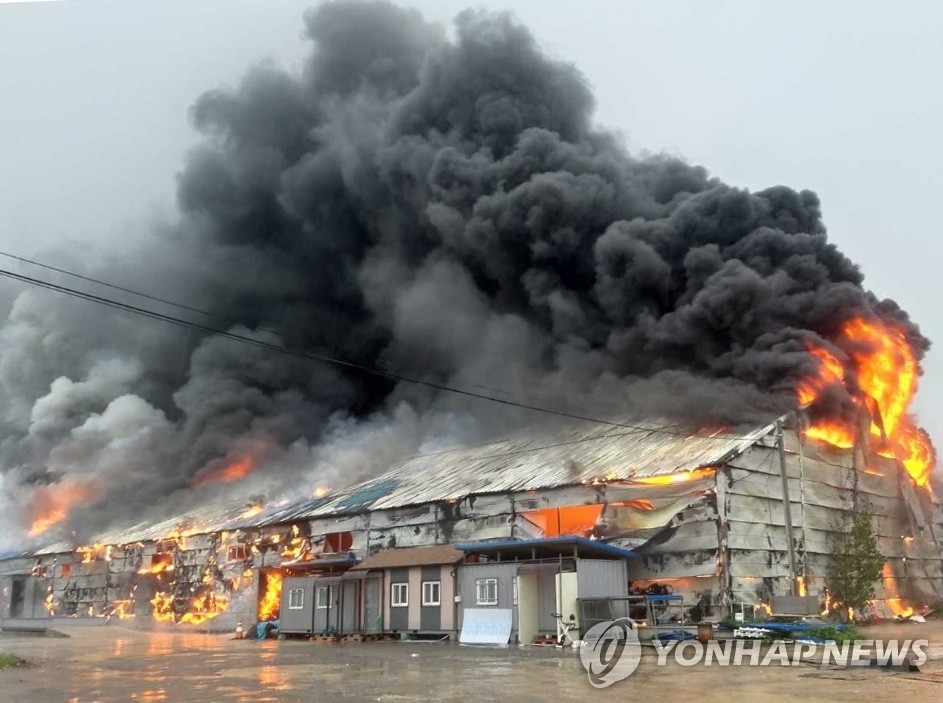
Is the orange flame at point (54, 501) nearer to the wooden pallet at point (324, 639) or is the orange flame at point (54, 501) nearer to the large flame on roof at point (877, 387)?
the wooden pallet at point (324, 639)

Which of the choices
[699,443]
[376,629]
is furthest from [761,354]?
[376,629]

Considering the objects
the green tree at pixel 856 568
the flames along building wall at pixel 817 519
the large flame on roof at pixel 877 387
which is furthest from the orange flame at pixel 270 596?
the large flame on roof at pixel 877 387

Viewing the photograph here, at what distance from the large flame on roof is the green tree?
13.1 feet

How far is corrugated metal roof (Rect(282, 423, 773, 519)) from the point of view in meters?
30.2

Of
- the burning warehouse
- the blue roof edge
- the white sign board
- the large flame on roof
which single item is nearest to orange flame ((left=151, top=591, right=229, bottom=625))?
the burning warehouse

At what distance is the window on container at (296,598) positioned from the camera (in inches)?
1364

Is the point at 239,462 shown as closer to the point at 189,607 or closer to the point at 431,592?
the point at 189,607

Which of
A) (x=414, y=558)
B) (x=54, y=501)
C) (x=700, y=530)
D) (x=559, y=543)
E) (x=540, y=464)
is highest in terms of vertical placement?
(x=540, y=464)

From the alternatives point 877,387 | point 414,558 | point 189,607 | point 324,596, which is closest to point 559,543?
point 414,558

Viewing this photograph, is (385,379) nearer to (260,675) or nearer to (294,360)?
(294,360)

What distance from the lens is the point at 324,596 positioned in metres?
33.8

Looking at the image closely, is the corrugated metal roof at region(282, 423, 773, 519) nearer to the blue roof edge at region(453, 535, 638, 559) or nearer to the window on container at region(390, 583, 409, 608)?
the blue roof edge at region(453, 535, 638, 559)

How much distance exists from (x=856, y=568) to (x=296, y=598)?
71.6 ft

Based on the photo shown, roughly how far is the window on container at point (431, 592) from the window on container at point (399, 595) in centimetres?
98
